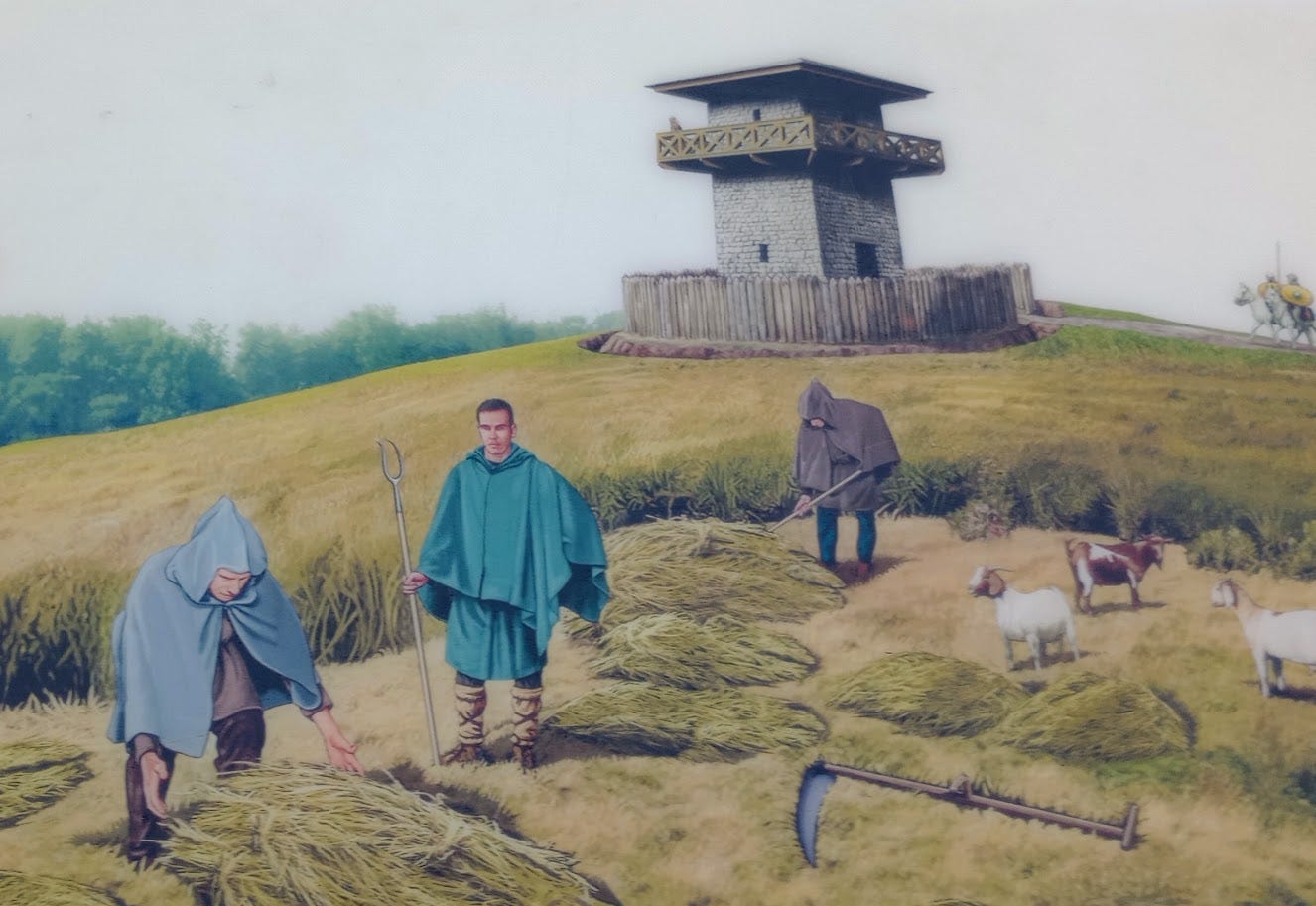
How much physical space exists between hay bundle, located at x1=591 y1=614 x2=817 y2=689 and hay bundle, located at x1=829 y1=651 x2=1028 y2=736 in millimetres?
362

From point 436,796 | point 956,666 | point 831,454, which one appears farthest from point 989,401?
point 436,796

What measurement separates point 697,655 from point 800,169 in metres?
3.79

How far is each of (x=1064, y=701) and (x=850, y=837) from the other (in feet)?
4.72

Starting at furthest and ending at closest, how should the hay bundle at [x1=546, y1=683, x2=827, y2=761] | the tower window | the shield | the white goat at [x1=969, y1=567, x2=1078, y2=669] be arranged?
the tower window → the shield → the white goat at [x1=969, y1=567, x2=1078, y2=669] → the hay bundle at [x1=546, y1=683, x2=827, y2=761]

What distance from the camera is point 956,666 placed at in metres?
7.66

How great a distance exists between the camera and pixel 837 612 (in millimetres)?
8086

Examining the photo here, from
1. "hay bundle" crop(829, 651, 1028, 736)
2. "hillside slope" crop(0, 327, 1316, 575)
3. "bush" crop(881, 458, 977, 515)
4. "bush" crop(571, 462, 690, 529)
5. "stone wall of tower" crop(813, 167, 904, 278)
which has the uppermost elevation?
"stone wall of tower" crop(813, 167, 904, 278)

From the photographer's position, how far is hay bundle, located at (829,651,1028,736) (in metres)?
7.41

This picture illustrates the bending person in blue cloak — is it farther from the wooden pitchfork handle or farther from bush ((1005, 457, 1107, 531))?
bush ((1005, 457, 1107, 531))

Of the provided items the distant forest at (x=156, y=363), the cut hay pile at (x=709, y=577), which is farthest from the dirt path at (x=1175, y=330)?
the distant forest at (x=156, y=363)

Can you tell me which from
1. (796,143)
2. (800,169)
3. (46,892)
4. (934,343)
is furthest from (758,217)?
(46,892)

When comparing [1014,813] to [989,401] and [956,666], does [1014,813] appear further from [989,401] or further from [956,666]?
[989,401]

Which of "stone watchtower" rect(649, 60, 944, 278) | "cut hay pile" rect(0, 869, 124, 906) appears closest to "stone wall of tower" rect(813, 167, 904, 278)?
"stone watchtower" rect(649, 60, 944, 278)

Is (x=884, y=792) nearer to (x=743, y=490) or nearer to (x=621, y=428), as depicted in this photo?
(x=743, y=490)
